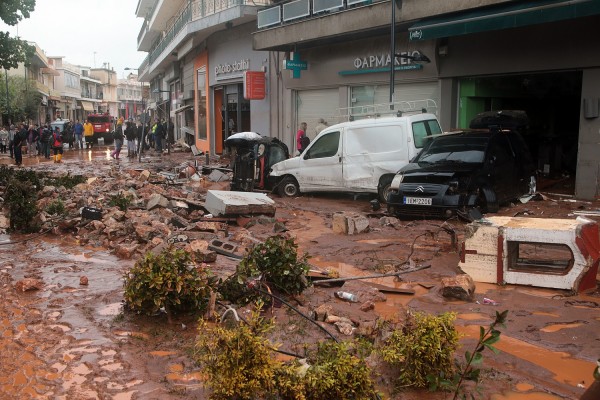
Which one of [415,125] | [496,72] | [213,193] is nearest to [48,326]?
[213,193]

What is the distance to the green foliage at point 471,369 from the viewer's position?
3332mm

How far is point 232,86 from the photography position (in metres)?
29.4

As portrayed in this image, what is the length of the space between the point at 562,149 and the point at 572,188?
3.89 metres

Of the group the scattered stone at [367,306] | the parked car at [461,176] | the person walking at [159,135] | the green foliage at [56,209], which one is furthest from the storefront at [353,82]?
the person walking at [159,135]

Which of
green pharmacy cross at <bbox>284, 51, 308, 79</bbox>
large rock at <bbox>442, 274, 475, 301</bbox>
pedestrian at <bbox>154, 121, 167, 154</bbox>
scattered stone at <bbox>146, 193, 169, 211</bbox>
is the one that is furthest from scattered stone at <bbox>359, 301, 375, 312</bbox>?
pedestrian at <bbox>154, 121, 167, 154</bbox>

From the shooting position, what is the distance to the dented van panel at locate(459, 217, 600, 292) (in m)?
6.59

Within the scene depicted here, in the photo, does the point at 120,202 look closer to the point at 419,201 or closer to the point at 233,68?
the point at 419,201

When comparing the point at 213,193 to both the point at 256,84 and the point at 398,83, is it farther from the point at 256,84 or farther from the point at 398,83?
the point at 256,84

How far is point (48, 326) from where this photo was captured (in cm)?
595

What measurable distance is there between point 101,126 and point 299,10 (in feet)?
111

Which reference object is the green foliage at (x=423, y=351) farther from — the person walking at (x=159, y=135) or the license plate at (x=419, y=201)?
the person walking at (x=159, y=135)

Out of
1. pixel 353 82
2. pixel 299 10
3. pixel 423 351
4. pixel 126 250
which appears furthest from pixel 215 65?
pixel 423 351

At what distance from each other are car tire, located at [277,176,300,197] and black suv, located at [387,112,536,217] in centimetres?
422

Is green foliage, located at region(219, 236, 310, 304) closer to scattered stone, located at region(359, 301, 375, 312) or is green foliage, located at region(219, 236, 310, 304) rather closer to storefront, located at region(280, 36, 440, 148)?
scattered stone, located at region(359, 301, 375, 312)
